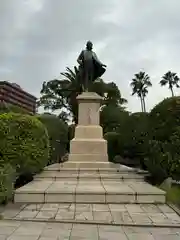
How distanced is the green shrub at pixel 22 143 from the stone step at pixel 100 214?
236 cm

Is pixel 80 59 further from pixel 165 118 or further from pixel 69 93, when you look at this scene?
pixel 69 93

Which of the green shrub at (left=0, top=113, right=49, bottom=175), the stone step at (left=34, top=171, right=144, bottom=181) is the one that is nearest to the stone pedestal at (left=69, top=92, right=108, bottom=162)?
the stone step at (left=34, top=171, right=144, bottom=181)

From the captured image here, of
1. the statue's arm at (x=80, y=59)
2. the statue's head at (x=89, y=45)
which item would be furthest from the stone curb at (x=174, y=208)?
the statue's head at (x=89, y=45)

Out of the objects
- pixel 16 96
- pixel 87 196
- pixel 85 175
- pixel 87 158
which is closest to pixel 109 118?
pixel 16 96

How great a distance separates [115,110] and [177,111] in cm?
2238

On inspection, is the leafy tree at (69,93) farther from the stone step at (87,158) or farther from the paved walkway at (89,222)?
the paved walkway at (89,222)

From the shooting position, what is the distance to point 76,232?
611 centimetres

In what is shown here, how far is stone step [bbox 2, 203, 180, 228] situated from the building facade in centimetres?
3503

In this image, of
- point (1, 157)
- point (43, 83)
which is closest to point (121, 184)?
point (1, 157)

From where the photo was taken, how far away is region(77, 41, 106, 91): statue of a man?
17.1 metres

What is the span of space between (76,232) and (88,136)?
9.86 m

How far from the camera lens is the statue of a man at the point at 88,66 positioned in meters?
17.1

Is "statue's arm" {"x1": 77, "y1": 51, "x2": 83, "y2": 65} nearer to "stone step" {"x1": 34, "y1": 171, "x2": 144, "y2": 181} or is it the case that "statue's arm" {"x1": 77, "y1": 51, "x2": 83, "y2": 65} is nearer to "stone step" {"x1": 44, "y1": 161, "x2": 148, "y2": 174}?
"stone step" {"x1": 44, "y1": 161, "x2": 148, "y2": 174}

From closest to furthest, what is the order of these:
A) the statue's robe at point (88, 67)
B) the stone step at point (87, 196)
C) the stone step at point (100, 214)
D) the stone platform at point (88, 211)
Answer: the stone platform at point (88, 211)
the stone step at point (100, 214)
the stone step at point (87, 196)
the statue's robe at point (88, 67)
